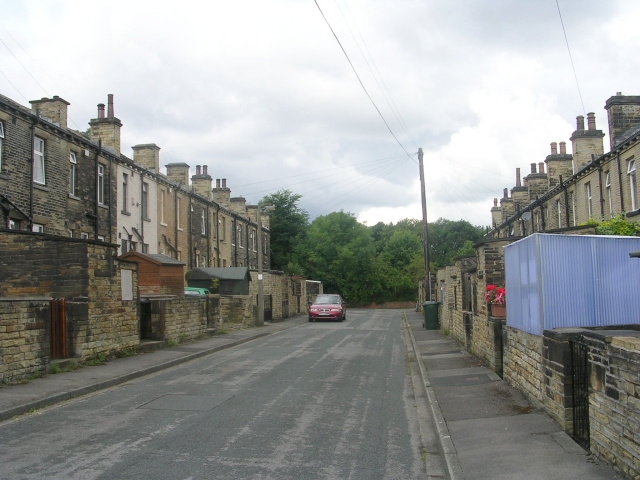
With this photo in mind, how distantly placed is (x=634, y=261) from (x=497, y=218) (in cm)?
5094

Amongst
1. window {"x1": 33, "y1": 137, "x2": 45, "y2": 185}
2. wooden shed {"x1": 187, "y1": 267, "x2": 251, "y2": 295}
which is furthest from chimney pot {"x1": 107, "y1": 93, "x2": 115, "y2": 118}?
wooden shed {"x1": 187, "y1": 267, "x2": 251, "y2": 295}

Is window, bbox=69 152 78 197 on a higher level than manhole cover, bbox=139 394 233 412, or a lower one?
higher

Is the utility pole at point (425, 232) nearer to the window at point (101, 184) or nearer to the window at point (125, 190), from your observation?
the window at point (125, 190)

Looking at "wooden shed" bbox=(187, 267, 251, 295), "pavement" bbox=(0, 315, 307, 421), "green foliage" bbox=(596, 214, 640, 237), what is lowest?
"pavement" bbox=(0, 315, 307, 421)

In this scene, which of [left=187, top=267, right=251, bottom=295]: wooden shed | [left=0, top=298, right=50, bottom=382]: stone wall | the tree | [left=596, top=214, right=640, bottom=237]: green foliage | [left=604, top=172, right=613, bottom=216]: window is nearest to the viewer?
[left=0, top=298, right=50, bottom=382]: stone wall

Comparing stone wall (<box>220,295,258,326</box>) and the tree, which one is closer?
stone wall (<box>220,295,258,326</box>)

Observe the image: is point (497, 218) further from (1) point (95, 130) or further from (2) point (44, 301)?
(2) point (44, 301)

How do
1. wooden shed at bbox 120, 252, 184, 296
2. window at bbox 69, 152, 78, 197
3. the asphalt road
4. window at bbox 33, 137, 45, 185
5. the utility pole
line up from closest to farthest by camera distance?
the asphalt road → wooden shed at bbox 120, 252, 184, 296 → window at bbox 33, 137, 45, 185 → window at bbox 69, 152, 78, 197 → the utility pole

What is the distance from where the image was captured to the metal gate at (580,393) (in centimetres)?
684

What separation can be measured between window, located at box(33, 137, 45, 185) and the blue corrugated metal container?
60.9 ft

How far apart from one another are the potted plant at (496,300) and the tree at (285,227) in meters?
52.2

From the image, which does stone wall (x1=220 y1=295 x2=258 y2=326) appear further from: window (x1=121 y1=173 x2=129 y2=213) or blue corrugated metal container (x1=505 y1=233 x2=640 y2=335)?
blue corrugated metal container (x1=505 y1=233 x2=640 y2=335)

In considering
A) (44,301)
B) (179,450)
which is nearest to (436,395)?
(179,450)

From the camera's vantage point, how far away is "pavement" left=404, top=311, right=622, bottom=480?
5863 mm
